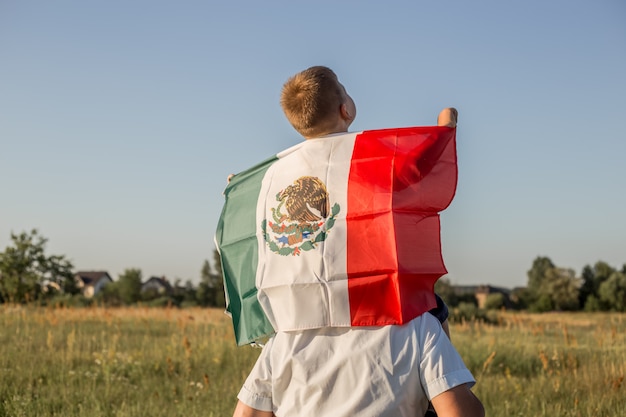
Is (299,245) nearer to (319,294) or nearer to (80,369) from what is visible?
(319,294)

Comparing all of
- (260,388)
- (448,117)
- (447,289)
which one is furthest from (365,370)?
(447,289)

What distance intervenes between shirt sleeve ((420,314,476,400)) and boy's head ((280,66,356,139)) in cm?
89

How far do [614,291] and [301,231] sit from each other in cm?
5251

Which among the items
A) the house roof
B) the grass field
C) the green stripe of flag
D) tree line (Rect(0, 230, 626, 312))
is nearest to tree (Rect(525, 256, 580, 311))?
tree line (Rect(0, 230, 626, 312))

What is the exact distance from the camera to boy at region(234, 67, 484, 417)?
237 cm

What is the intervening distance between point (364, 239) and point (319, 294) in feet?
0.87

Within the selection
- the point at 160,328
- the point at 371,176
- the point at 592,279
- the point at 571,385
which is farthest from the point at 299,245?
the point at 592,279

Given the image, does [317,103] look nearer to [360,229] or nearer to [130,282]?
[360,229]

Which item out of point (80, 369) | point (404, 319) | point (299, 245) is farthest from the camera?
point (80, 369)

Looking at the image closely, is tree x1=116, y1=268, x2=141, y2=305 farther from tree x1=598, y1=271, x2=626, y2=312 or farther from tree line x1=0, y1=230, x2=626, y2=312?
tree x1=598, y1=271, x2=626, y2=312

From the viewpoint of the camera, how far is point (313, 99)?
8.70ft

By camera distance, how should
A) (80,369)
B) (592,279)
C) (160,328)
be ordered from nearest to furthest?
(80,369) < (160,328) < (592,279)

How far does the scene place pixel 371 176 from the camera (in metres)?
2.57

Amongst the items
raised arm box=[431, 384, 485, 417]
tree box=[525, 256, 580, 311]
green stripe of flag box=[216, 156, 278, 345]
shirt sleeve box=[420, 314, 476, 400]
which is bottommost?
tree box=[525, 256, 580, 311]
